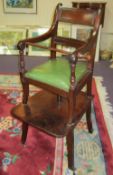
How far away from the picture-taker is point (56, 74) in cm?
151

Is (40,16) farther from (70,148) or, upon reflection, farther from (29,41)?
(70,148)

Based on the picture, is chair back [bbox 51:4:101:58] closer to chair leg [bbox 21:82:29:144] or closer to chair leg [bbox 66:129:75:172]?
chair leg [bbox 21:82:29:144]

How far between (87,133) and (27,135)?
504 mm

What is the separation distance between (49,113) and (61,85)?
10.5 inches

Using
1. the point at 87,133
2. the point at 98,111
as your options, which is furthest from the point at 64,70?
the point at 98,111

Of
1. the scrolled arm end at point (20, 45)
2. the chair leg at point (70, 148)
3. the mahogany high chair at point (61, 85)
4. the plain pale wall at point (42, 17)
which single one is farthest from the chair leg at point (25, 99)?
the plain pale wall at point (42, 17)

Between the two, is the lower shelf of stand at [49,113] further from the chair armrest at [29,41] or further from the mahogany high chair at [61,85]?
the chair armrest at [29,41]

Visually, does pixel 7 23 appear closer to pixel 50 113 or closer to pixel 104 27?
pixel 104 27

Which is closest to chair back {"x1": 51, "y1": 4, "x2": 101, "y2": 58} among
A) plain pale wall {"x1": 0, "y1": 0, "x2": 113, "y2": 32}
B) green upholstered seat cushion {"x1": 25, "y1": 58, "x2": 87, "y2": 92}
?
green upholstered seat cushion {"x1": 25, "y1": 58, "x2": 87, "y2": 92}

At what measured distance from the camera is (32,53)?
3559 millimetres

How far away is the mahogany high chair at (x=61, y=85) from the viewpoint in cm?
142

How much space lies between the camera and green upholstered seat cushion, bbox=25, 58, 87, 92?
1438 mm

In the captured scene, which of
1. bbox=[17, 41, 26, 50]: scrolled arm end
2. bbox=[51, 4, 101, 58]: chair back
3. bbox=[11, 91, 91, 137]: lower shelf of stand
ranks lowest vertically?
bbox=[11, 91, 91, 137]: lower shelf of stand

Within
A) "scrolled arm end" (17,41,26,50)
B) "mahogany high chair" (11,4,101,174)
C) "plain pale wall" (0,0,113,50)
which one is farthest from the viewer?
"plain pale wall" (0,0,113,50)
